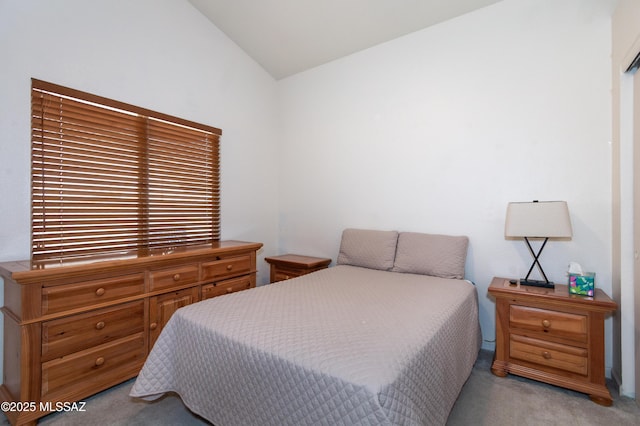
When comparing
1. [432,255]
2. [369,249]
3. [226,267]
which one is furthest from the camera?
[369,249]

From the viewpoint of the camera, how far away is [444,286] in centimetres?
216

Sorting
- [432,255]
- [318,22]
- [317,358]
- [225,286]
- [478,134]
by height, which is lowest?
[225,286]

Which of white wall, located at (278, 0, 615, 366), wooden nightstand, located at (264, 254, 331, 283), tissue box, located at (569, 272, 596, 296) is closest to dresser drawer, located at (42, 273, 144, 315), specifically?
wooden nightstand, located at (264, 254, 331, 283)

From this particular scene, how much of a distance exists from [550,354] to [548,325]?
0.19 metres

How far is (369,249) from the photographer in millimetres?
2863

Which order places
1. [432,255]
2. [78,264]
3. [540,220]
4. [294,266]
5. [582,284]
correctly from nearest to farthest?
1. [78,264]
2. [582,284]
3. [540,220]
4. [432,255]
5. [294,266]

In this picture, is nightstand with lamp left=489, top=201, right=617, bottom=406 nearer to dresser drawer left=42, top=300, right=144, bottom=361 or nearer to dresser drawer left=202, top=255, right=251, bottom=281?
dresser drawer left=202, top=255, right=251, bottom=281

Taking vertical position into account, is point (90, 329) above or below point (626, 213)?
below

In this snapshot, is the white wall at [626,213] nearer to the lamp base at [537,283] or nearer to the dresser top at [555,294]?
the dresser top at [555,294]

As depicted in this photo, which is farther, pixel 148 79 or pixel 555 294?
pixel 148 79

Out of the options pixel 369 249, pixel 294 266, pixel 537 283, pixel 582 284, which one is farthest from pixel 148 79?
pixel 582 284

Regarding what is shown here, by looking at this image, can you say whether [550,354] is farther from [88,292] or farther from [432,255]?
[88,292]

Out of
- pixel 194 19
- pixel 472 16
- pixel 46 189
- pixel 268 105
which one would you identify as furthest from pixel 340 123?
pixel 46 189

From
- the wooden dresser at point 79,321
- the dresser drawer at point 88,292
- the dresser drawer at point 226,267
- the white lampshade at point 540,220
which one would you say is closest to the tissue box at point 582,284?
the white lampshade at point 540,220
